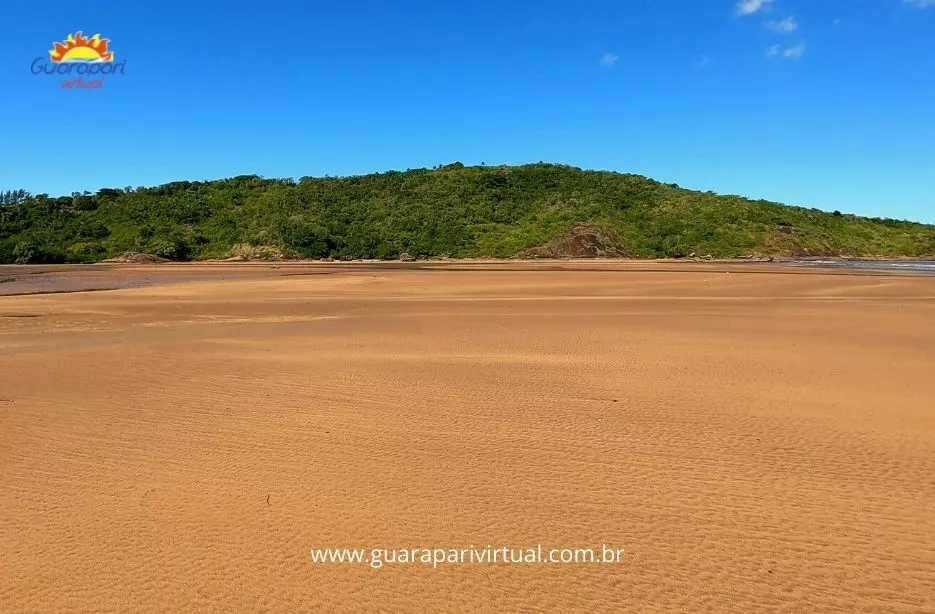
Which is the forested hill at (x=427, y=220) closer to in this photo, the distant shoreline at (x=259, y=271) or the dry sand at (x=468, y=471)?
the distant shoreline at (x=259, y=271)

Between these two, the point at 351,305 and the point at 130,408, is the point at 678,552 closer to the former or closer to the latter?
the point at 130,408

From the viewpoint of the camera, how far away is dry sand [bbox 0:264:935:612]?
2932 millimetres

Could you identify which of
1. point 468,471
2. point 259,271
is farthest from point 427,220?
point 468,471

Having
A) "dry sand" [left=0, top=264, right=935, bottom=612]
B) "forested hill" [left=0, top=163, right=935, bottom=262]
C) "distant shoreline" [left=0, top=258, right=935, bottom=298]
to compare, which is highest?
"forested hill" [left=0, top=163, right=935, bottom=262]

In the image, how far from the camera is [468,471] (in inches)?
171

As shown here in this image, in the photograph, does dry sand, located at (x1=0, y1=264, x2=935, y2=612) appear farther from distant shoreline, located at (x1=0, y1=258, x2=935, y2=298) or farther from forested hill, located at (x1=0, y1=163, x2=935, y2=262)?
forested hill, located at (x1=0, y1=163, x2=935, y2=262)

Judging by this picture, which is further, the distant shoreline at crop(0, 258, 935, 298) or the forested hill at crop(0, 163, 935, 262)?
the forested hill at crop(0, 163, 935, 262)

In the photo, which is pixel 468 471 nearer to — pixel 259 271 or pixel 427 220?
pixel 259 271

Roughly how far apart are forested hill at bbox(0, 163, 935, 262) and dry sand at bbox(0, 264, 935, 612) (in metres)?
43.3

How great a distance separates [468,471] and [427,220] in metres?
54.3

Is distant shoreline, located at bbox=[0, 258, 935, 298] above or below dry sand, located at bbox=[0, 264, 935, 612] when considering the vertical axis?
above

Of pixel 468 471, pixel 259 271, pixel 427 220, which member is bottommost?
pixel 468 471

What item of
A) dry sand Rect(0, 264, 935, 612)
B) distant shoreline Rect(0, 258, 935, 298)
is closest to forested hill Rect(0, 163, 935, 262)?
distant shoreline Rect(0, 258, 935, 298)

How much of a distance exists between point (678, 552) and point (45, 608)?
3121mm
